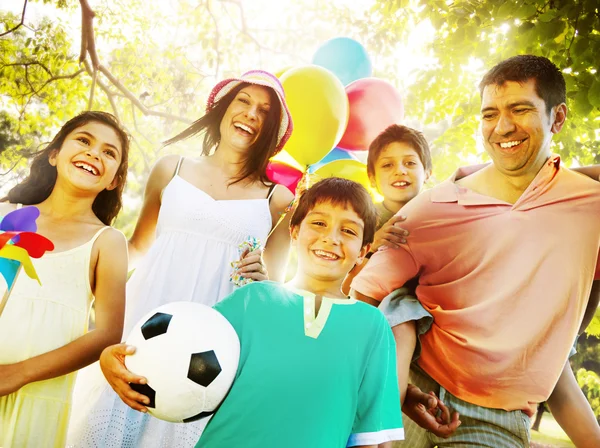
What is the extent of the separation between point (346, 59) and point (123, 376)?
304 centimetres

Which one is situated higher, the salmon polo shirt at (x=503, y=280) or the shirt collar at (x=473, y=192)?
the shirt collar at (x=473, y=192)

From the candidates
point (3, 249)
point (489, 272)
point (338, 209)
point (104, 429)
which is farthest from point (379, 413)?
point (3, 249)

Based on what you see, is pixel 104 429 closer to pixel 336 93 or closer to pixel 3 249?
pixel 3 249

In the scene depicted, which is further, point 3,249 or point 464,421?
point 464,421

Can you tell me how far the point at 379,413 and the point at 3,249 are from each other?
60.8 inches

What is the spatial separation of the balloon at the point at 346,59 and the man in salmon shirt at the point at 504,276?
1.55m

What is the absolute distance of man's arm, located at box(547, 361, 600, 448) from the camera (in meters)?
2.44

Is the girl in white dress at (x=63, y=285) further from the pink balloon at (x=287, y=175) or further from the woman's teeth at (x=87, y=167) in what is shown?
the pink balloon at (x=287, y=175)

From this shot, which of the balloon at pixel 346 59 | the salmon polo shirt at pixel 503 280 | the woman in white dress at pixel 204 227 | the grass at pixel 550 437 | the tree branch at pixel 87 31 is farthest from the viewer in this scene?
the grass at pixel 550 437

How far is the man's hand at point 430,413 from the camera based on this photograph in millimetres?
1989

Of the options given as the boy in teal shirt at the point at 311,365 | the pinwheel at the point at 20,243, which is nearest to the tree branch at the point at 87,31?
the pinwheel at the point at 20,243

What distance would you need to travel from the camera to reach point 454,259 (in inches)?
97.4

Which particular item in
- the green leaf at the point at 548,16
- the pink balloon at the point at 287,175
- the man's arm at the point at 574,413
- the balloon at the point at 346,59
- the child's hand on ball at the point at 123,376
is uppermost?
the green leaf at the point at 548,16

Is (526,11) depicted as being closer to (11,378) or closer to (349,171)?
(349,171)
